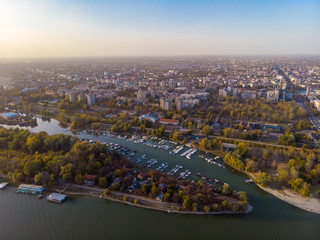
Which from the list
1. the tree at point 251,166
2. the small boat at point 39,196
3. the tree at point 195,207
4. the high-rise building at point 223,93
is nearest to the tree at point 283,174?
the tree at point 251,166

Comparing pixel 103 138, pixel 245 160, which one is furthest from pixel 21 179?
pixel 245 160

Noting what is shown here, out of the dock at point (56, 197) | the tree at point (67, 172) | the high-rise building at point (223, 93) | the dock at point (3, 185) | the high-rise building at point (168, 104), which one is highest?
the high-rise building at point (223, 93)

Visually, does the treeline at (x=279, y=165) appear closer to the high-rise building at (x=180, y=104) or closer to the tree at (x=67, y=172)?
the tree at (x=67, y=172)

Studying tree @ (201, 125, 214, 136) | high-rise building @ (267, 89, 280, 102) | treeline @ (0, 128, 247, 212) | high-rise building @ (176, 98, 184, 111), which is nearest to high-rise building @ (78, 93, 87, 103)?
high-rise building @ (176, 98, 184, 111)

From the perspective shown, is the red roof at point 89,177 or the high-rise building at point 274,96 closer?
the red roof at point 89,177

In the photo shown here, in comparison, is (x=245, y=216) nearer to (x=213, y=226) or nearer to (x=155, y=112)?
(x=213, y=226)

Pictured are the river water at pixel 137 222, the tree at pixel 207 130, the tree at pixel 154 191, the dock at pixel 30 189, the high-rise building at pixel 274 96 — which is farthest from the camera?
the high-rise building at pixel 274 96
